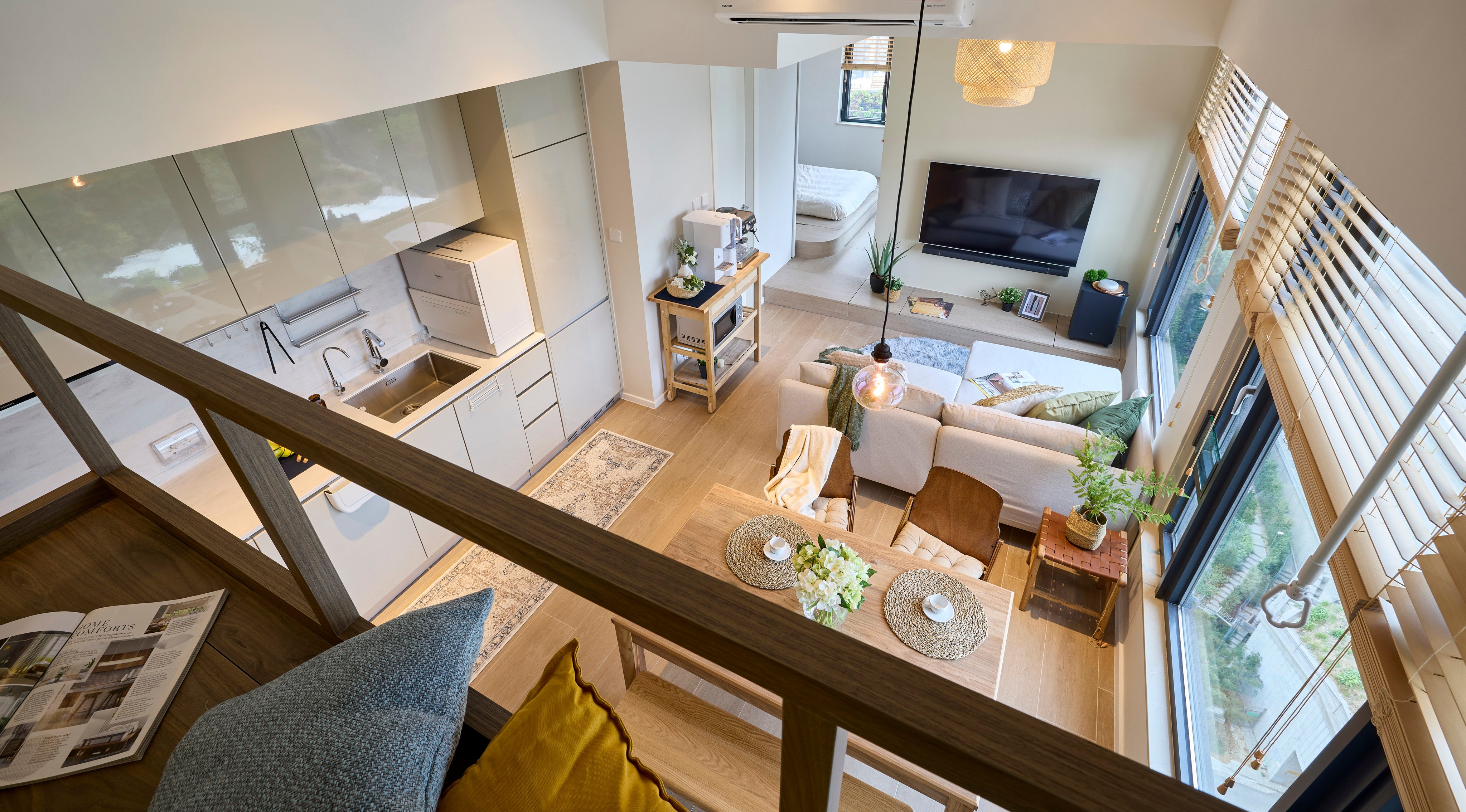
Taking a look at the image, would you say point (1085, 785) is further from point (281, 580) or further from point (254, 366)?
→ point (254, 366)

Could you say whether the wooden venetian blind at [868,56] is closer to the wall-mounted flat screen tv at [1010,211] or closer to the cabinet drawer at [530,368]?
the wall-mounted flat screen tv at [1010,211]

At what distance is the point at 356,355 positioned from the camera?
A: 3.56m

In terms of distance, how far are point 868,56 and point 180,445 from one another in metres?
7.99

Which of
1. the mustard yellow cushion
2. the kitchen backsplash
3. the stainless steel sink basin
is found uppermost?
the mustard yellow cushion

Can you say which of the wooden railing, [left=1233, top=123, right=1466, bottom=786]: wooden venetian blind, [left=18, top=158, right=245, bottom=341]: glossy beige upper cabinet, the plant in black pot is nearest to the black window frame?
the plant in black pot

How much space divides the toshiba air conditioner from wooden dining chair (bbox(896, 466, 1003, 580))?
6.38 ft

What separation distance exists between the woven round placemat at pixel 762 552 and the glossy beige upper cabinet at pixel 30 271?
232 cm

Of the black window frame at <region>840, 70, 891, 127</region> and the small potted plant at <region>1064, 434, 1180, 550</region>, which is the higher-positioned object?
the black window frame at <region>840, 70, 891, 127</region>

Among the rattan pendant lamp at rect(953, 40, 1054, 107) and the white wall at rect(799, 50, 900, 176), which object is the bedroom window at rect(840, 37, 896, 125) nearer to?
the white wall at rect(799, 50, 900, 176)

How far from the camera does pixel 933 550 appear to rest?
3262 millimetres

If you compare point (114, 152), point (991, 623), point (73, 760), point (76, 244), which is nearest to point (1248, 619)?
point (991, 623)

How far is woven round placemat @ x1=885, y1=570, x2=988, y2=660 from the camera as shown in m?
2.51

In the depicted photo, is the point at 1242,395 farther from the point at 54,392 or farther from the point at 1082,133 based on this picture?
the point at 1082,133

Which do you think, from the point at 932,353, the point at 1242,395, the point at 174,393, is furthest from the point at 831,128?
the point at 174,393
